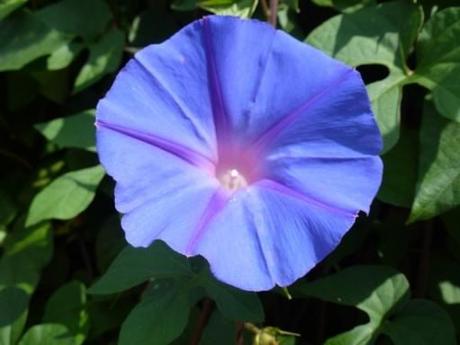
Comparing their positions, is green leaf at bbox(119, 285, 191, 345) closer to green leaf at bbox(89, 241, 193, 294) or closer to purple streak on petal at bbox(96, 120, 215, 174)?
green leaf at bbox(89, 241, 193, 294)

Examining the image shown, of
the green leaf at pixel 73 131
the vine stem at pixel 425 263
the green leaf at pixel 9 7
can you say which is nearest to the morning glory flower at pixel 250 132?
the green leaf at pixel 73 131

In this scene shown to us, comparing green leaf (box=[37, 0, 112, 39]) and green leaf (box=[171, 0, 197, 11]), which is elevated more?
green leaf (box=[171, 0, 197, 11])

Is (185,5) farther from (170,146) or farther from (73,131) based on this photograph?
(170,146)

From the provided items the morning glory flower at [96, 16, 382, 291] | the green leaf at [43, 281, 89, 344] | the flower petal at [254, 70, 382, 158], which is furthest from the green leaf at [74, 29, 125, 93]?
the flower petal at [254, 70, 382, 158]

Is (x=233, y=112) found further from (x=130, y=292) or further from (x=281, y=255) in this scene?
(x=130, y=292)

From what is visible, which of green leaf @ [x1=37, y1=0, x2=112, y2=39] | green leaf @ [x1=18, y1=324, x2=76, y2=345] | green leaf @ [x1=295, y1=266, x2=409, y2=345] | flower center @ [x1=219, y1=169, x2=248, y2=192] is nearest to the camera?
flower center @ [x1=219, y1=169, x2=248, y2=192]

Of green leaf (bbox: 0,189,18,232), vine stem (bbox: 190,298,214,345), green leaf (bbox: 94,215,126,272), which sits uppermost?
vine stem (bbox: 190,298,214,345)

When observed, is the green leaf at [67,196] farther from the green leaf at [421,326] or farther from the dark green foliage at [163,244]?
the green leaf at [421,326]
